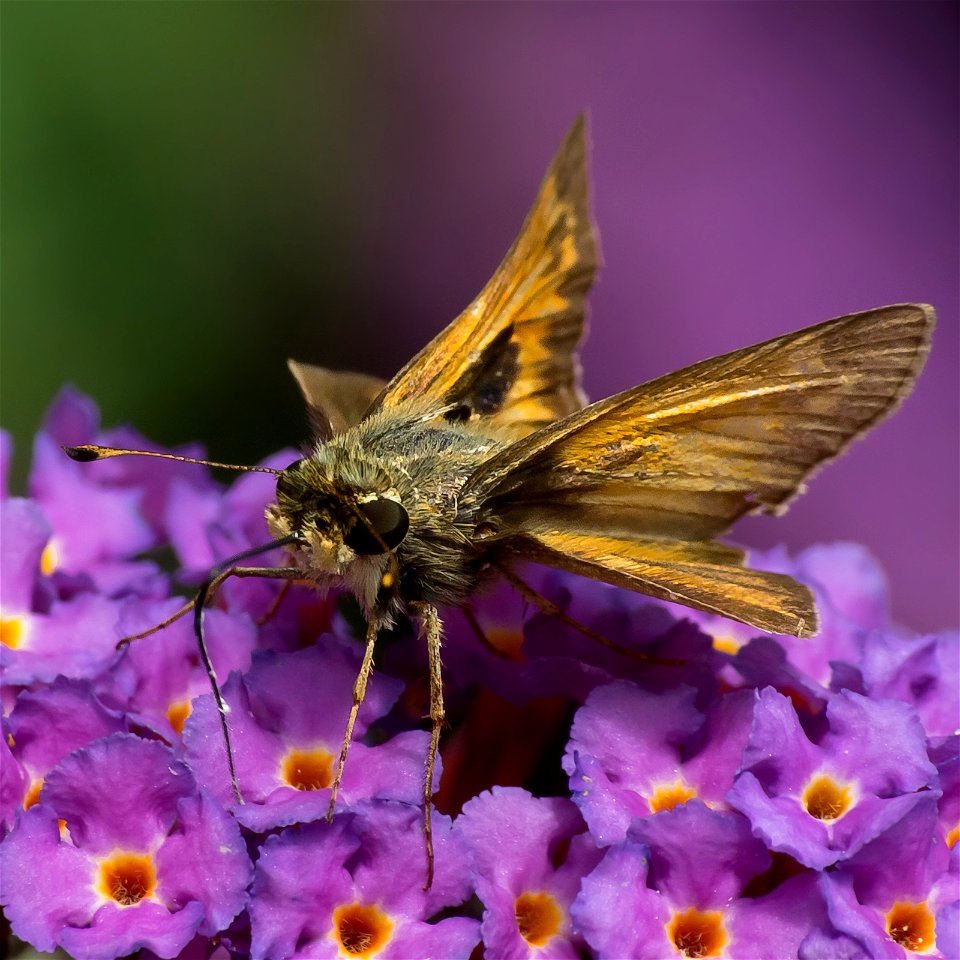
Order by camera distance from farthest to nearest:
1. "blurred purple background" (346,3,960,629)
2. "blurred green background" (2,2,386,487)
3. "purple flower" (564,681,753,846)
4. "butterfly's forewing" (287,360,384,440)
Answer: "blurred purple background" (346,3,960,629) < "blurred green background" (2,2,386,487) < "butterfly's forewing" (287,360,384,440) < "purple flower" (564,681,753,846)

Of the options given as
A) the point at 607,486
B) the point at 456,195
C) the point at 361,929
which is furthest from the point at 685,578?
the point at 456,195

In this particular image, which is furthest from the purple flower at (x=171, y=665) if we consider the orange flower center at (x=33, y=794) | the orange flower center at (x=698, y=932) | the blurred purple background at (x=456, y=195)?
the blurred purple background at (x=456, y=195)

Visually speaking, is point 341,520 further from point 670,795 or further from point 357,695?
point 670,795

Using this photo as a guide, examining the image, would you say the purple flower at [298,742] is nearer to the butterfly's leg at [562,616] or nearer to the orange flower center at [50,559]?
the butterfly's leg at [562,616]

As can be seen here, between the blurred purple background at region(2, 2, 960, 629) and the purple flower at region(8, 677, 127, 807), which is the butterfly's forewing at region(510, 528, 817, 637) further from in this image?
the blurred purple background at region(2, 2, 960, 629)

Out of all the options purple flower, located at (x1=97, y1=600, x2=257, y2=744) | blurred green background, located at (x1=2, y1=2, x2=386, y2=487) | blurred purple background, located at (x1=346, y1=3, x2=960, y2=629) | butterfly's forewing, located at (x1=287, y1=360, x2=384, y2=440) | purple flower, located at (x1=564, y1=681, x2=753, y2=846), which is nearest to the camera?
purple flower, located at (x1=564, y1=681, x2=753, y2=846)

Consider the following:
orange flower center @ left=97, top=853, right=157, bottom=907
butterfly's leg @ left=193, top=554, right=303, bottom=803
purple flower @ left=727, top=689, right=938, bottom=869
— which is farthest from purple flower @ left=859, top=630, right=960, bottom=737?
orange flower center @ left=97, top=853, right=157, bottom=907

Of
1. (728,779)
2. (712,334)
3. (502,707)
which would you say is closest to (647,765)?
(728,779)
